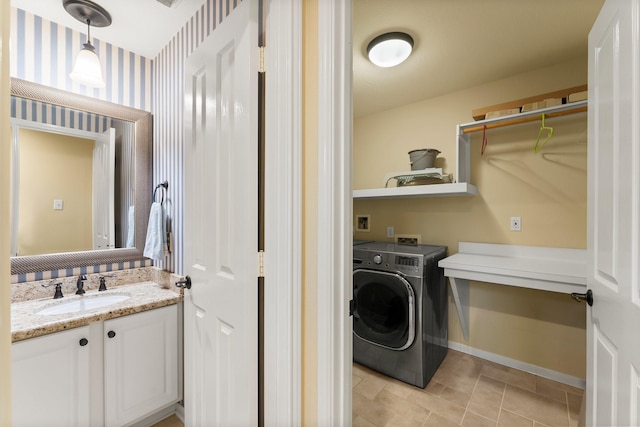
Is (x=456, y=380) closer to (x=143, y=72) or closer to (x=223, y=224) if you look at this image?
(x=223, y=224)

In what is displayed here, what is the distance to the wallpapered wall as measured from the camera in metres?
1.54

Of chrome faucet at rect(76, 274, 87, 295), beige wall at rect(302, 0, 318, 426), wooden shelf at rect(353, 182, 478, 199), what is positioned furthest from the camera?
wooden shelf at rect(353, 182, 478, 199)

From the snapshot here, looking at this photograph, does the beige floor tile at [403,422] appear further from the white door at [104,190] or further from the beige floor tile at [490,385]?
the white door at [104,190]

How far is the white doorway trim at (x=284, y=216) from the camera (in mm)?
907

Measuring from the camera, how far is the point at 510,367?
2250 millimetres

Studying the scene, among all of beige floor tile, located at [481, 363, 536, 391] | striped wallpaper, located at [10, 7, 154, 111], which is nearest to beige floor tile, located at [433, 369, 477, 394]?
beige floor tile, located at [481, 363, 536, 391]

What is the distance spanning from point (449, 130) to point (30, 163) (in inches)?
120

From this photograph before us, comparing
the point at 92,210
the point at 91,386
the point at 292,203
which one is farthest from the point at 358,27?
the point at 91,386

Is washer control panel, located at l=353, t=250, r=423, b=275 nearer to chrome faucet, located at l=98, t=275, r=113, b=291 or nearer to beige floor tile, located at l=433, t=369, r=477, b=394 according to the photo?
beige floor tile, located at l=433, t=369, r=477, b=394

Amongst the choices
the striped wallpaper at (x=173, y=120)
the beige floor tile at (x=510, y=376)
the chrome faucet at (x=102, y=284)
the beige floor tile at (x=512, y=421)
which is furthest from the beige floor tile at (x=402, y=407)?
the chrome faucet at (x=102, y=284)

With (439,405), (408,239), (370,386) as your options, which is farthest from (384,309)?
(408,239)

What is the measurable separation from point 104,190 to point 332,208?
5.93 feet

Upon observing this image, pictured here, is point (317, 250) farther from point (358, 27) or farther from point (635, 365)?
point (358, 27)

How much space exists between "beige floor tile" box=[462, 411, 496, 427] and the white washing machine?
321 millimetres
